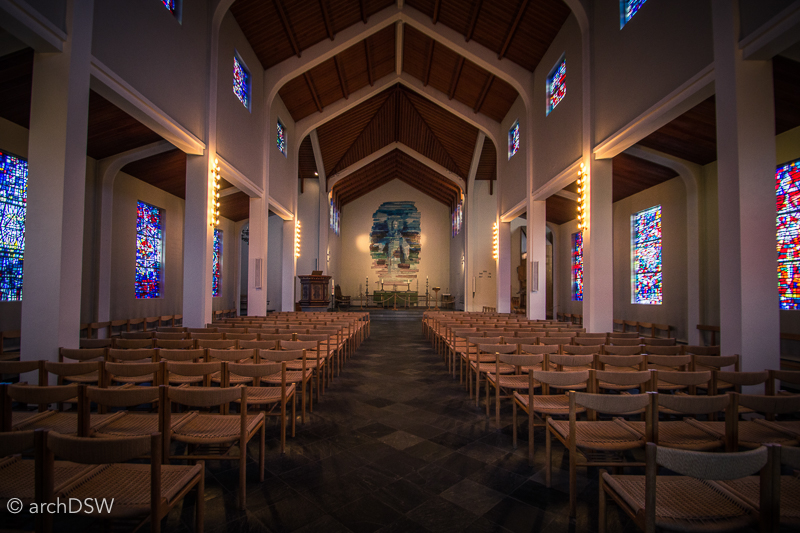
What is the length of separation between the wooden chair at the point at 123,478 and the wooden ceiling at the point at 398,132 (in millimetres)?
12770

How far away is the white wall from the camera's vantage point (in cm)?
2080

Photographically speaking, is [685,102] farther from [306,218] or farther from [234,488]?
[306,218]

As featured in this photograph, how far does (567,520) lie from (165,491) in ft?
6.71

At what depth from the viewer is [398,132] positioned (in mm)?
15758

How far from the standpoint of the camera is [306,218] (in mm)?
15695

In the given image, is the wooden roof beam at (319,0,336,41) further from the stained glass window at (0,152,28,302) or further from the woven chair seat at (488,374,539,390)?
the woven chair seat at (488,374,539,390)

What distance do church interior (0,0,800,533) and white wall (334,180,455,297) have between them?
719cm

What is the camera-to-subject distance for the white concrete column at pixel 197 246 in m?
6.48

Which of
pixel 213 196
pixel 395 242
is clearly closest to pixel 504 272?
pixel 213 196

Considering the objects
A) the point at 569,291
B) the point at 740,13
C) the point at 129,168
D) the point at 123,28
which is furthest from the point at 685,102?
the point at 129,168

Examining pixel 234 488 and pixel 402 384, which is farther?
pixel 402 384

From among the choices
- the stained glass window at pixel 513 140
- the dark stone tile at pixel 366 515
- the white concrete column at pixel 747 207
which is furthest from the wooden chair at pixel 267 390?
the stained glass window at pixel 513 140

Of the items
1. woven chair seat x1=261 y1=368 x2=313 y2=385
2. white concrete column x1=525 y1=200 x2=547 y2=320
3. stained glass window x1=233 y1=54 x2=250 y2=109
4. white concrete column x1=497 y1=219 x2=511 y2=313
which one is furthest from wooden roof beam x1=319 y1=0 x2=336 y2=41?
woven chair seat x1=261 y1=368 x2=313 y2=385

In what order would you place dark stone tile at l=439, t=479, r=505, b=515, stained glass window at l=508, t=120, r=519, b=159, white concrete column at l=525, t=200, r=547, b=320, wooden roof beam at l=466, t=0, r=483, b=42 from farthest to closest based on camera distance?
stained glass window at l=508, t=120, r=519, b=159
white concrete column at l=525, t=200, r=547, b=320
wooden roof beam at l=466, t=0, r=483, b=42
dark stone tile at l=439, t=479, r=505, b=515
